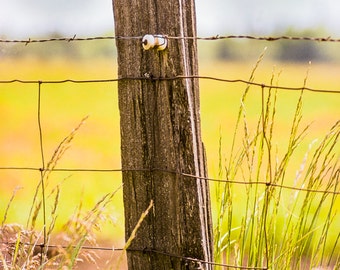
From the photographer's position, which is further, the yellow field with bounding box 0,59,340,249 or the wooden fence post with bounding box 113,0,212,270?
the yellow field with bounding box 0,59,340,249

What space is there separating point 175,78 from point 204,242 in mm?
531

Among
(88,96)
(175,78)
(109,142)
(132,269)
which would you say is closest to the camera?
(175,78)

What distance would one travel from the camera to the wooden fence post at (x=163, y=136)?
253 centimetres

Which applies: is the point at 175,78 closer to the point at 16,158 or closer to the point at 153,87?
the point at 153,87

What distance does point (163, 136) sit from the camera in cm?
256

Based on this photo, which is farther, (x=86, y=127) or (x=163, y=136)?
(x=86, y=127)

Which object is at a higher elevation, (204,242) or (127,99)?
(127,99)

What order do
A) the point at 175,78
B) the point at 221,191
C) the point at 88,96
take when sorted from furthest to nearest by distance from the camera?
the point at 88,96 → the point at 221,191 → the point at 175,78

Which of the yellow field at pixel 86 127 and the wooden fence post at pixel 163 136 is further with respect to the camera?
the yellow field at pixel 86 127

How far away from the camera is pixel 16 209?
26.0 feet

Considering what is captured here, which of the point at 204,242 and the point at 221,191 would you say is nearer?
the point at 204,242

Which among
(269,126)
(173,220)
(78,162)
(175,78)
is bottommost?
(78,162)

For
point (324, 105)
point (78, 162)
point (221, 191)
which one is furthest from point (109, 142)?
point (221, 191)

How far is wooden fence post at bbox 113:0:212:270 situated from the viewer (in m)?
2.53
